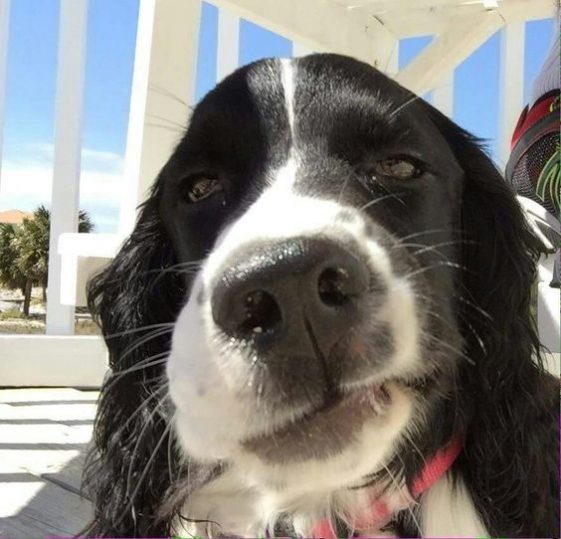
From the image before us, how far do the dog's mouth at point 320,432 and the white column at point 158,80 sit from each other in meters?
1.83

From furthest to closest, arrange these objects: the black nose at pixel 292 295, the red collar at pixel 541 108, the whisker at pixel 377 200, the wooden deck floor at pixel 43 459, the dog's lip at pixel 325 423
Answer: the red collar at pixel 541 108 → the wooden deck floor at pixel 43 459 → the whisker at pixel 377 200 → the dog's lip at pixel 325 423 → the black nose at pixel 292 295

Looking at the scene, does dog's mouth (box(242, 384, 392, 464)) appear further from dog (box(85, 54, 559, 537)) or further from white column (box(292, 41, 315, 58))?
white column (box(292, 41, 315, 58))

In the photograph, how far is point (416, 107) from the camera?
1.49 meters

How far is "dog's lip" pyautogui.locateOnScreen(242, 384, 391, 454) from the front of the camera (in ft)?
3.23

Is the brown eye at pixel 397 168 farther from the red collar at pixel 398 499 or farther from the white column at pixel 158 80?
the white column at pixel 158 80

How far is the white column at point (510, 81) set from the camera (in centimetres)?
374

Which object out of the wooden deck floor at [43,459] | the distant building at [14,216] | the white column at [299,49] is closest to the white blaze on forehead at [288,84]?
the wooden deck floor at [43,459]

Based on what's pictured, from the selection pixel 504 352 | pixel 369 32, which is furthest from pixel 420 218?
pixel 369 32

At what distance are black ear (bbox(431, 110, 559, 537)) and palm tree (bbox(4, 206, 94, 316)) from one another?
472 centimetres

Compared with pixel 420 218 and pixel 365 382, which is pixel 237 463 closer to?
pixel 365 382

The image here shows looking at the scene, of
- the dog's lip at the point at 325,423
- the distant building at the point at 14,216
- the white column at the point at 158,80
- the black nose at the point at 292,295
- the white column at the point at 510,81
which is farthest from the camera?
the distant building at the point at 14,216

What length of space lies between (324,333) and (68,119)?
10.7ft

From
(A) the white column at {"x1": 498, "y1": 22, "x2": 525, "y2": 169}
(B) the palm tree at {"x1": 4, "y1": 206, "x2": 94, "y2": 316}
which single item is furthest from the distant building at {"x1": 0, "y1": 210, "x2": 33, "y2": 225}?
(A) the white column at {"x1": 498, "y1": 22, "x2": 525, "y2": 169}

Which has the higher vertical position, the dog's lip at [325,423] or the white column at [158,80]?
the white column at [158,80]
